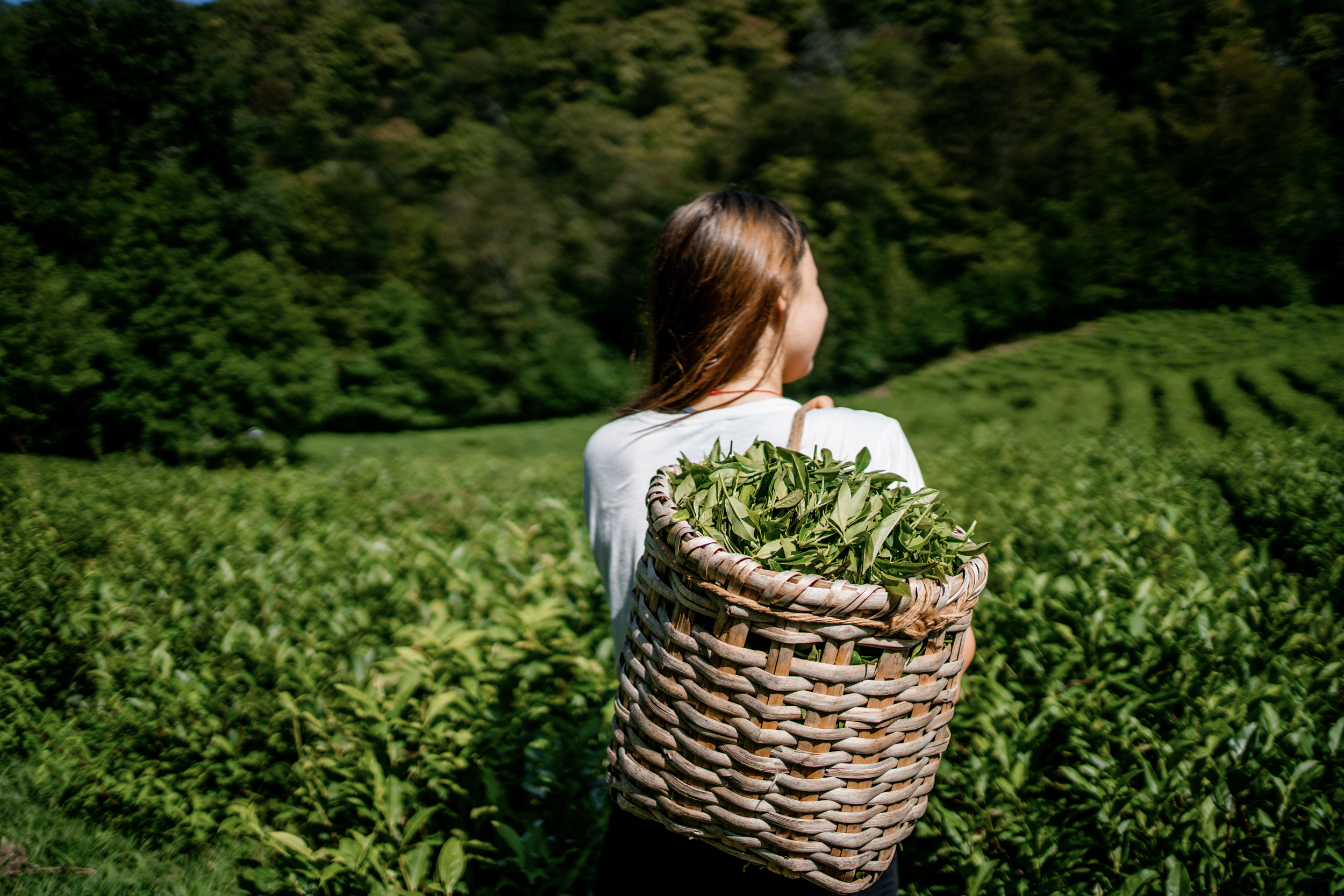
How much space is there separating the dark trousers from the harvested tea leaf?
421 mm

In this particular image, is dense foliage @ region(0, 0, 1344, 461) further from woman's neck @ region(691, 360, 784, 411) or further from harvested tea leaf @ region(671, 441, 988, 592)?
harvested tea leaf @ region(671, 441, 988, 592)

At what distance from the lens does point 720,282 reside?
1183 millimetres

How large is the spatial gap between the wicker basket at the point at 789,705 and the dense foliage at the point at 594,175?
1631cm

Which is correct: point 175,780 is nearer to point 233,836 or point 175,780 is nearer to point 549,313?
point 233,836

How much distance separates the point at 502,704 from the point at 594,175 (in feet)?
94.4

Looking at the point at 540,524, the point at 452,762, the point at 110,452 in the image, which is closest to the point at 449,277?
the point at 110,452

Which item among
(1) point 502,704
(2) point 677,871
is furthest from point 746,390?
(1) point 502,704

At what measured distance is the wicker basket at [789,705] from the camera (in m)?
0.81

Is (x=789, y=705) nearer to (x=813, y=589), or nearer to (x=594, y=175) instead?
(x=813, y=589)

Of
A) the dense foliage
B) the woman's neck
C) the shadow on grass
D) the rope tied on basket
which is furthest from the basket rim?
the dense foliage

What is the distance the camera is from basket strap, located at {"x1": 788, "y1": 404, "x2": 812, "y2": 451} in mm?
1100

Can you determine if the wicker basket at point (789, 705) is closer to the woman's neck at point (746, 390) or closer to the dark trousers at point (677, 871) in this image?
the dark trousers at point (677, 871)

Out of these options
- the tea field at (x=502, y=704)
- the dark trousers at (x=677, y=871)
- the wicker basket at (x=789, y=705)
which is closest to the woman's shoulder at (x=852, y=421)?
the wicker basket at (x=789, y=705)

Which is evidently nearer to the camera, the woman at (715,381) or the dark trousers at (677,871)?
the dark trousers at (677,871)
